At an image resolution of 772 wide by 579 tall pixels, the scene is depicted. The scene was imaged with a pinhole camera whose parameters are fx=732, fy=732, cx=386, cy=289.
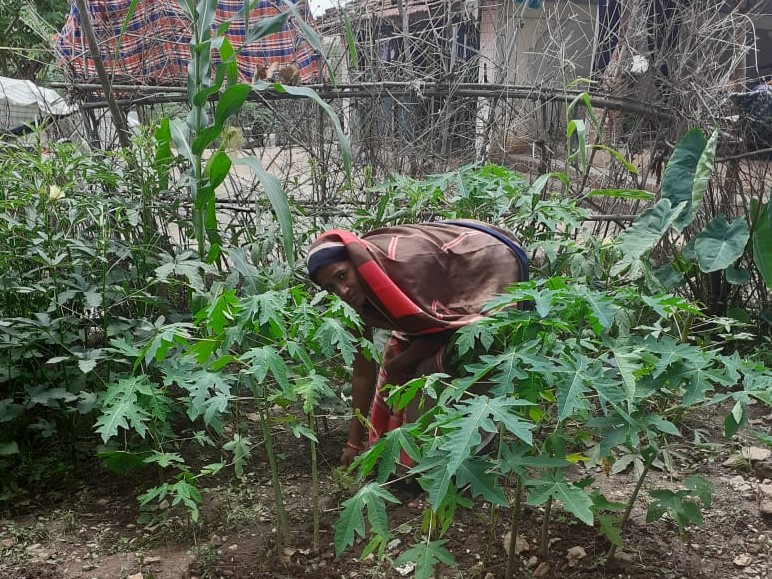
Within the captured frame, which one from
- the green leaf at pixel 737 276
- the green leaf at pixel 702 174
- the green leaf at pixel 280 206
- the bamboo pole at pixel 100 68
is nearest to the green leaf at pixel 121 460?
the green leaf at pixel 280 206

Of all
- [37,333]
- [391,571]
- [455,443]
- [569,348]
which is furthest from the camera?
[37,333]

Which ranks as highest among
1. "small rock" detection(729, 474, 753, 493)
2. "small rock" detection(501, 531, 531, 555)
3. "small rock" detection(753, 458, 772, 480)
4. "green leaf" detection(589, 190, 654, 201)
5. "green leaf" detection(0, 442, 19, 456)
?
"green leaf" detection(589, 190, 654, 201)

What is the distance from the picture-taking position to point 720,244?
363 centimetres

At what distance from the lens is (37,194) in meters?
3.07

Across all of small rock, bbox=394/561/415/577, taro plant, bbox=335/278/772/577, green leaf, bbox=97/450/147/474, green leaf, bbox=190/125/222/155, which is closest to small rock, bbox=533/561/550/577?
small rock, bbox=394/561/415/577

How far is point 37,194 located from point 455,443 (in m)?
2.31

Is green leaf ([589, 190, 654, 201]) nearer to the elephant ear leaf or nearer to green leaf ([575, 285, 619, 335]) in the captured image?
the elephant ear leaf

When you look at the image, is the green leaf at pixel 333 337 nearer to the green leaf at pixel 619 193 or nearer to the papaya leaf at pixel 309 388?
the papaya leaf at pixel 309 388

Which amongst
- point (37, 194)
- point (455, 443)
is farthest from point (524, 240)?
point (37, 194)

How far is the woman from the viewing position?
253cm

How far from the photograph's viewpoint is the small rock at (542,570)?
245 cm

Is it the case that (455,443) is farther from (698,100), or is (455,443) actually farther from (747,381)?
(698,100)

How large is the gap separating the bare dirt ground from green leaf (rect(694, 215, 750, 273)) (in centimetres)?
101

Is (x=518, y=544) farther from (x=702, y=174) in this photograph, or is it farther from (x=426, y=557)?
(x=702, y=174)
